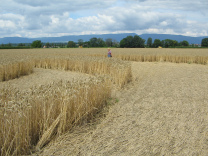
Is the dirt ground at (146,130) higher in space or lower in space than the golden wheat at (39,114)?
lower

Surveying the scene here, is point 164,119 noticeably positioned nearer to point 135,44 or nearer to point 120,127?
point 120,127

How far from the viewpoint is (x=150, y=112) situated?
5.15 metres

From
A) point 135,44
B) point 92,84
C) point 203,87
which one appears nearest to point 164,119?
point 92,84

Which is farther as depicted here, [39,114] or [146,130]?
[146,130]

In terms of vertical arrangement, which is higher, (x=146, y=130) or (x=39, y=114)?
(x=39, y=114)

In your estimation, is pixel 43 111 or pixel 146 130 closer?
pixel 43 111

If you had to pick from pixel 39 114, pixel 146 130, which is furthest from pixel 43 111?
pixel 146 130

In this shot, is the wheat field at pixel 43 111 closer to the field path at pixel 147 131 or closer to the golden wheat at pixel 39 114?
the golden wheat at pixel 39 114

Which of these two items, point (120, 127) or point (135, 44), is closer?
point (120, 127)

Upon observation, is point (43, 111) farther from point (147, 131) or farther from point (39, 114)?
point (147, 131)

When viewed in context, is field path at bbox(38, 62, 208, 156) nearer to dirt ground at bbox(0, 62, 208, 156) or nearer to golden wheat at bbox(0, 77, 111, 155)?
dirt ground at bbox(0, 62, 208, 156)

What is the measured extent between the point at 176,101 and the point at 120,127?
2.65 metres

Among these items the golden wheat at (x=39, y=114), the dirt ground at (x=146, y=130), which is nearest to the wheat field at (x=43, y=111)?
the golden wheat at (x=39, y=114)

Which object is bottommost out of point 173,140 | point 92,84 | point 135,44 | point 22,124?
point 173,140
